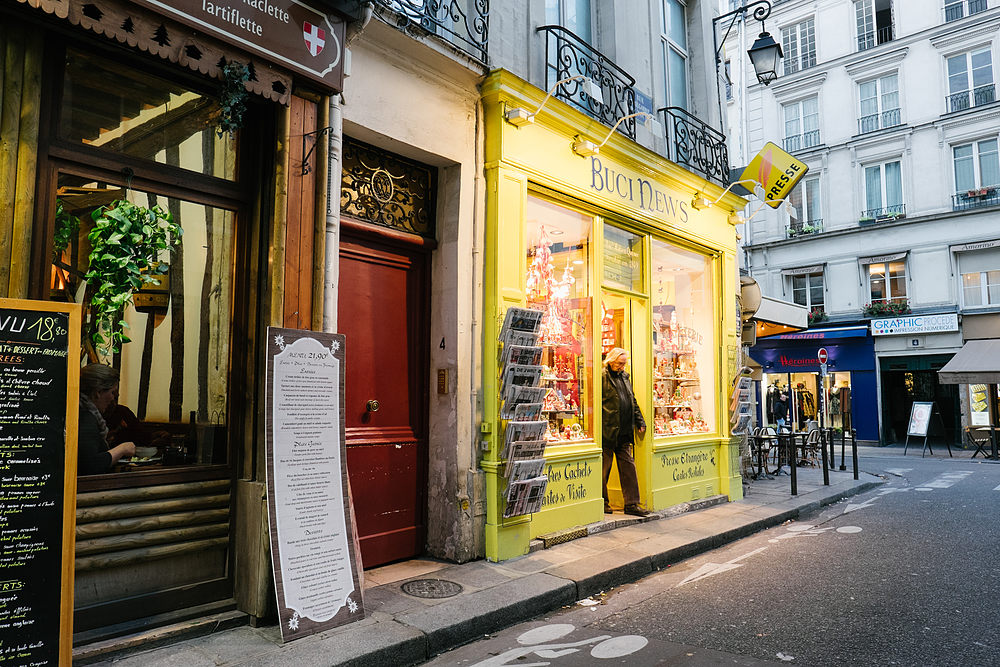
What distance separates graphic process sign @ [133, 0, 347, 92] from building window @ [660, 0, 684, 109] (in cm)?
634

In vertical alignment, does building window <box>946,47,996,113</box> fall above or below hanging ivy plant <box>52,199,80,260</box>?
above

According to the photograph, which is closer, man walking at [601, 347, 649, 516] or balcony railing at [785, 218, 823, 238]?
man walking at [601, 347, 649, 516]

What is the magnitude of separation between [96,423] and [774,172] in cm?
934

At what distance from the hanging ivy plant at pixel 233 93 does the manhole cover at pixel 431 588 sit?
3.60 metres

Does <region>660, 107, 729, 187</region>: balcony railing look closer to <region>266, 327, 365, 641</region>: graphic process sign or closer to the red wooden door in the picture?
the red wooden door

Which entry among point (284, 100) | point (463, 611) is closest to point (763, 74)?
point (284, 100)

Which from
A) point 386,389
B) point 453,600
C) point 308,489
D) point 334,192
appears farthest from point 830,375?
point 308,489

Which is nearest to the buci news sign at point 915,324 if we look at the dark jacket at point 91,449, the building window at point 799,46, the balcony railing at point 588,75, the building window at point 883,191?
the building window at point 883,191

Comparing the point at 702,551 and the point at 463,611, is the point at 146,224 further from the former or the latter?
the point at 702,551

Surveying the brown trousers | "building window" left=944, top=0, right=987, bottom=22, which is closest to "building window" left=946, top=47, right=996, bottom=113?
"building window" left=944, top=0, right=987, bottom=22

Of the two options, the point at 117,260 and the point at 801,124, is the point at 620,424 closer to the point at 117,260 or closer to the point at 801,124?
the point at 117,260

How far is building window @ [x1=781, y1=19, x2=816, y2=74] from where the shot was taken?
25.0m

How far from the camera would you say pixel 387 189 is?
20.0 ft

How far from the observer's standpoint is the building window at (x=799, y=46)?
25.0m
